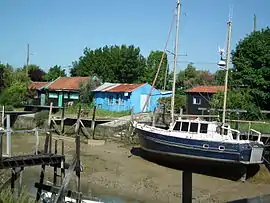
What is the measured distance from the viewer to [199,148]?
2133 cm

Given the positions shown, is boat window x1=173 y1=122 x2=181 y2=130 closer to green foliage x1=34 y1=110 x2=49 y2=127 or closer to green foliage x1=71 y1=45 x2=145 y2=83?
green foliage x1=34 y1=110 x2=49 y2=127

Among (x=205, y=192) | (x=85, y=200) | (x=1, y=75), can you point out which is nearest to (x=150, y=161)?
(x=205, y=192)

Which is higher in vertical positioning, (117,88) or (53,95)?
(117,88)

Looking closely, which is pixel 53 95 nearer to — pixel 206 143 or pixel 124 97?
pixel 124 97

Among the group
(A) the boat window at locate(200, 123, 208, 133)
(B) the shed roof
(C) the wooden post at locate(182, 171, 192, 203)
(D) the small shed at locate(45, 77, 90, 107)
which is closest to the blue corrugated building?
(B) the shed roof

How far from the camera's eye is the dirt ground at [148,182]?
58.5ft

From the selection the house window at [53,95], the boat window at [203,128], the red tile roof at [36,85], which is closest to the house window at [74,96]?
the house window at [53,95]

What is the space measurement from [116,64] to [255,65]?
2693 cm

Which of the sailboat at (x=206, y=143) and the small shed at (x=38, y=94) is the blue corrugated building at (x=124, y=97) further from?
the sailboat at (x=206, y=143)

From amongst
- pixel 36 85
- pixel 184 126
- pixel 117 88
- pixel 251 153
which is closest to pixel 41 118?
pixel 117 88

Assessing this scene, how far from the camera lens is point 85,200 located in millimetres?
13711

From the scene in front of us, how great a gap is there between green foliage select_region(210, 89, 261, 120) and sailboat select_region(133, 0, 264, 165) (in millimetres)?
5907

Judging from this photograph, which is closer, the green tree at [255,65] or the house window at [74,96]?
the green tree at [255,65]

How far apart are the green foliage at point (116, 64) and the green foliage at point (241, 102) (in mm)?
27046
